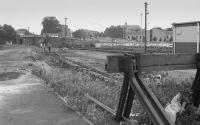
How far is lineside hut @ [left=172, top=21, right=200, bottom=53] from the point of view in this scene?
36.0 metres

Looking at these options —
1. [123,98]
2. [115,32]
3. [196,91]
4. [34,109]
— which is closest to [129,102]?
[123,98]

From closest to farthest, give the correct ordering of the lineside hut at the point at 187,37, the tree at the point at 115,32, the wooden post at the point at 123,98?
1. the wooden post at the point at 123,98
2. the lineside hut at the point at 187,37
3. the tree at the point at 115,32

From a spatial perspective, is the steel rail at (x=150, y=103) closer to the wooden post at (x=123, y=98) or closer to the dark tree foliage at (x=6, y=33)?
the wooden post at (x=123, y=98)

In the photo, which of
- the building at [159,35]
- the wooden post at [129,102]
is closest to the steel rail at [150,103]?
the wooden post at [129,102]

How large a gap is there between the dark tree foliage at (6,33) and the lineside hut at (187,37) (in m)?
93.3

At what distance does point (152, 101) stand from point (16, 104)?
209 inches

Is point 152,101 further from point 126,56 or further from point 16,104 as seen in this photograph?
point 16,104

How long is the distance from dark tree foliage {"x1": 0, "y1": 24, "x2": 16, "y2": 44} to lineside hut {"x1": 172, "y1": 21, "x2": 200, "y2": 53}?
93.3 metres

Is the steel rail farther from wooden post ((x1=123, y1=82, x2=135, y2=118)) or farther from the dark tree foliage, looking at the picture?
the dark tree foliage

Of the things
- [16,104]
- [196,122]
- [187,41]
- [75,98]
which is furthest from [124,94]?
[187,41]

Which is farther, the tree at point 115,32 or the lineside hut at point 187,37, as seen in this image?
the tree at point 115,32

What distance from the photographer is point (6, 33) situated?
128 metres

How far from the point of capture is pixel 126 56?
5.86 meters

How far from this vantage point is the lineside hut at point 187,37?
3600 cm
